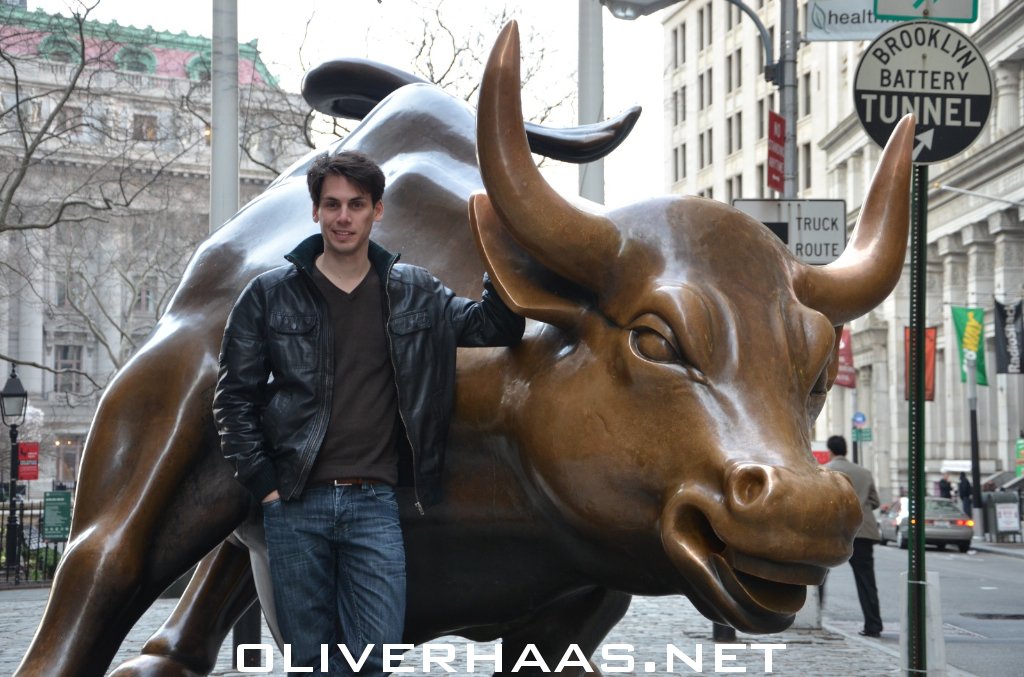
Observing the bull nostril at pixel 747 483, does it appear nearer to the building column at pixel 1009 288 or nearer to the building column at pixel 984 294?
the building column at pixel 1009 288

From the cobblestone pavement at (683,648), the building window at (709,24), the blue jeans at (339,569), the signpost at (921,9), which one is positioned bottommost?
the cobblestone pavement at (683,648)

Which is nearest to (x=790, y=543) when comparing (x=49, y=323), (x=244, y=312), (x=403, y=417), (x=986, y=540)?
(x=403, y=417)

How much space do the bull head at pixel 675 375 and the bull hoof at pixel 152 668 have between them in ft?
7.80

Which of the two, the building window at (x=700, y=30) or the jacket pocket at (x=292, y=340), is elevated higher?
the building window at (x=700, y=30)

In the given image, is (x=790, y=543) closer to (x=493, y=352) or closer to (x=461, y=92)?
(x=493, y=352)

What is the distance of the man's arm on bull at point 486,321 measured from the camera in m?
3.72

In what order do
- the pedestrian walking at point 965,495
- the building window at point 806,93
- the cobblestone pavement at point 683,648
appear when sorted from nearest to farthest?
the cobblestone pavement at point 683,648
the pedestrian walking at point 965,495
the building window at point 806,93

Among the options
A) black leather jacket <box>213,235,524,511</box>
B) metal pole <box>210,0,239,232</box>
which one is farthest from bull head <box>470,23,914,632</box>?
metal pole <box>210,0,239,232</box>

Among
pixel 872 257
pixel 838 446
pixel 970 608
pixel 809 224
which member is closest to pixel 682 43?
pixel 970 608

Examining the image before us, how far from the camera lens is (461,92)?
79.2 feet

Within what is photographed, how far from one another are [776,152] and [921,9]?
708 cm

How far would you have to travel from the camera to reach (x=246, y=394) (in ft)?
11.9

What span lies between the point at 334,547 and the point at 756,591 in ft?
3.51

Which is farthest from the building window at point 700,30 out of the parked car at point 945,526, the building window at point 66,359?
the parked car at point 945,526
